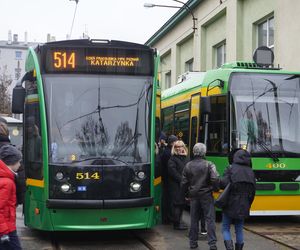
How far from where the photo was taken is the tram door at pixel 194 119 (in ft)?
39.0

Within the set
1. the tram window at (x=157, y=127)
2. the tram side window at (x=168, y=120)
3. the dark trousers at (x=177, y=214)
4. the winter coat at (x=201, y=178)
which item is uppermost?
the tram side window at (x=168, y=120)

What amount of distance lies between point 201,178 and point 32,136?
275 centimetres

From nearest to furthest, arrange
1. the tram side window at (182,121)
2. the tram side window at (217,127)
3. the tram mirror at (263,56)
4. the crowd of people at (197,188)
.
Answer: the crowd of people at (197,188)
the tram side window at (217,127)
the tram side window at (182,121)
the tram mirror at (263,56)

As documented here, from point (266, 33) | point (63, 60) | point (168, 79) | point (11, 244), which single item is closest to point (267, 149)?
point (63, 60)

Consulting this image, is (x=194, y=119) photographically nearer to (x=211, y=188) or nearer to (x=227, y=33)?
(x=211, y=188)

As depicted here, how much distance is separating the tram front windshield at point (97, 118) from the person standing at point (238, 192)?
1537mm

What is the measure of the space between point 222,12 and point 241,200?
16.8m

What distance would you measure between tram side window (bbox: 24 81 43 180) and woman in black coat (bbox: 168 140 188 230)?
8.41 ft

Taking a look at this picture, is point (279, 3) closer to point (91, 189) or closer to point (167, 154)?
point (167, 154)

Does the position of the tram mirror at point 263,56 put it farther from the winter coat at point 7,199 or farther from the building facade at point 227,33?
the winter coat at point 7,199

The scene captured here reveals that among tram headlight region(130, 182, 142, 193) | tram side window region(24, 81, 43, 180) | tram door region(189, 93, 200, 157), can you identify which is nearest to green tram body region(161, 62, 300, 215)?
tram door region(189, 93, 200, 157)

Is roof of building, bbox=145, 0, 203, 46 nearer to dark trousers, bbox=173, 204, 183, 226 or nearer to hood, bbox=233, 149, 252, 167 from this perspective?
dark trousers, bbox=173, 204, 183, 226

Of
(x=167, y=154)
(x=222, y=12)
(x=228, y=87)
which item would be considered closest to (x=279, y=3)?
(x=222, y=12)

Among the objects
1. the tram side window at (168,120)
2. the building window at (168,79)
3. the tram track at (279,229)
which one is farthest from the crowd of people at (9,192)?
the building window at (168,79)
